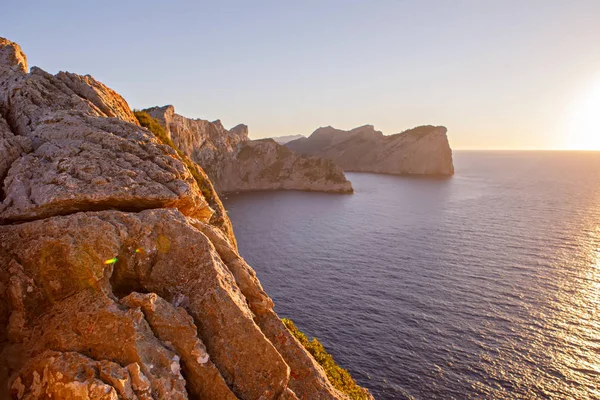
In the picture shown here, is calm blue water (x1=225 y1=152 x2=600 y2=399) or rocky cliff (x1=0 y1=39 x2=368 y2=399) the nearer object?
rocky cliff (x1=0 y1=39 x2=368 y2=399)

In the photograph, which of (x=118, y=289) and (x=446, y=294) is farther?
(x=446, y=294)

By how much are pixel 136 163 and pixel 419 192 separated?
170m

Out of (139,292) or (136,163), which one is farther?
(136,163)

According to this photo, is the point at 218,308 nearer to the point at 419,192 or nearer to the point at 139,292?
the point at 139,292

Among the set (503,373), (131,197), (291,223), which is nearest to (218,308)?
(131,197)

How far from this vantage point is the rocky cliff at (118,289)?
1142 cm

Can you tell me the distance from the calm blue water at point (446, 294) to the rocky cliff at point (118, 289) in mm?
31239

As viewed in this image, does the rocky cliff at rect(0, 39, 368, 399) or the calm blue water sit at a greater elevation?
the rocky cliff at rect(0, 39, 368, 399)

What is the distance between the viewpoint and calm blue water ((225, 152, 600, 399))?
41.6 metres

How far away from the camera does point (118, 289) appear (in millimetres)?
13625

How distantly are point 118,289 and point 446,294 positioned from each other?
5623 centimetres

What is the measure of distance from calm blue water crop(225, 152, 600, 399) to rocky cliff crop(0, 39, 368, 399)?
31239 mm

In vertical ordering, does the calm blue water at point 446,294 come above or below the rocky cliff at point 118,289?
below

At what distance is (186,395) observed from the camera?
37.8 feet
